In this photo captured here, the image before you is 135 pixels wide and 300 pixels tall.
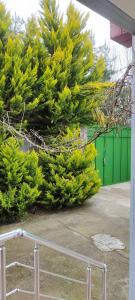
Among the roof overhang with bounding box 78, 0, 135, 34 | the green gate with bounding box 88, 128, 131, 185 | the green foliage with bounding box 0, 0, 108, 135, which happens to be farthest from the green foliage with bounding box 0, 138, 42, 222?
the roof overhang with bounding box 78, 0, 135, 34

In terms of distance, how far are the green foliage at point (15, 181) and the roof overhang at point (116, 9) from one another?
3.10 metres

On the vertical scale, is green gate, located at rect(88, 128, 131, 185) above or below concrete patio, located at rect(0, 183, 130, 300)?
above

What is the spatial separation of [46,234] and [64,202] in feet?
3.97

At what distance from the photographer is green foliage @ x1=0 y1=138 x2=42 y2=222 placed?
4430mm

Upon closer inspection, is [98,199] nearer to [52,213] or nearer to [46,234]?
[52,213]

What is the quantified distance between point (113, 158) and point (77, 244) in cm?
450

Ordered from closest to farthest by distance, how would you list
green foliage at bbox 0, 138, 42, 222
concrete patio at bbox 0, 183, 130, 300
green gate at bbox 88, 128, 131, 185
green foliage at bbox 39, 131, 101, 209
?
concrete patio at bbox 0, 183, 130, 300
green foliage at bbox 0, 138, 42, 222
green foliage at bbox 39, 131, 101, 209
green gate at bbox 88, 128, 131, 185

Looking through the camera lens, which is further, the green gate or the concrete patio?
the green gate

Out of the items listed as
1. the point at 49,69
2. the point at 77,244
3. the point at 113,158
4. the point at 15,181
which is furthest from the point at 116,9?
the point at 113,158

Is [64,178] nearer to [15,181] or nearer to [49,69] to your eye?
[15,181]

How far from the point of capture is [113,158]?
7.86m

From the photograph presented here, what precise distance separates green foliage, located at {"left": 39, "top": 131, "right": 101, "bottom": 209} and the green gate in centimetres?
194

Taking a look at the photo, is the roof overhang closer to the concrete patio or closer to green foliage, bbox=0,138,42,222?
the concrete patio

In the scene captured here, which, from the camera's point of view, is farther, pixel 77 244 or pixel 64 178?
pixel 64 178
